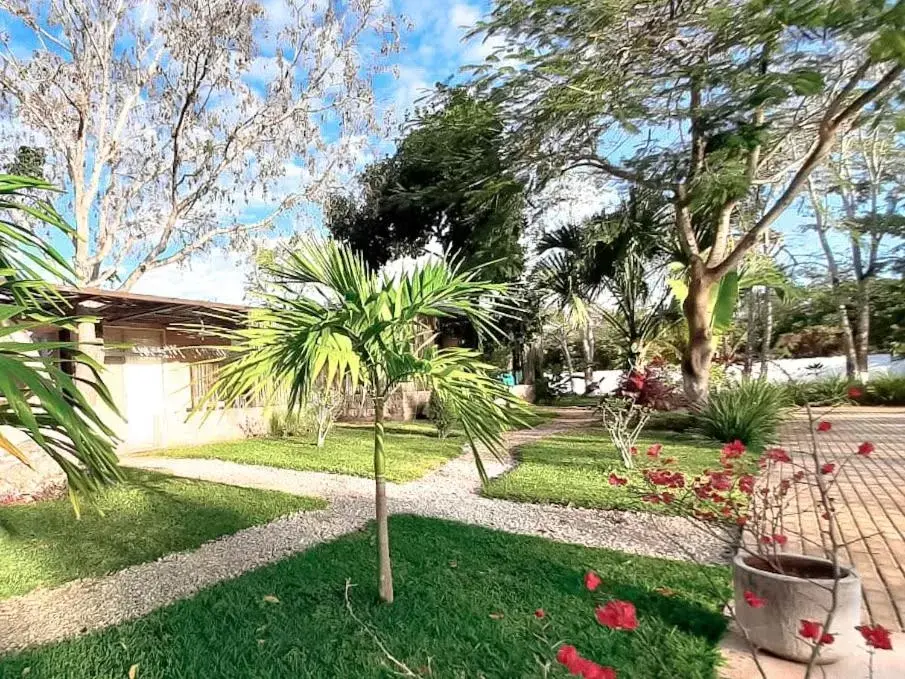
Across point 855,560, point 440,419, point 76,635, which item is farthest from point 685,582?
point 440,419

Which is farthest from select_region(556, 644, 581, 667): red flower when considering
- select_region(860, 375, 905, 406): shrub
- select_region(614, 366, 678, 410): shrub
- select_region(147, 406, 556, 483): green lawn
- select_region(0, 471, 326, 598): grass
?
select_region(860, 375, 905, 406): shrub

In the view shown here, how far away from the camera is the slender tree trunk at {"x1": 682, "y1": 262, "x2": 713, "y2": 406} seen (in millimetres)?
11711

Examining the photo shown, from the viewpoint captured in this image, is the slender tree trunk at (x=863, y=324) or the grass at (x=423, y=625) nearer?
the grass at (x=423, y=625)

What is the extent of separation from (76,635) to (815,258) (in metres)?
33.0

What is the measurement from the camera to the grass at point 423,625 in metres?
3.00

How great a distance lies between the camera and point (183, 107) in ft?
49.9

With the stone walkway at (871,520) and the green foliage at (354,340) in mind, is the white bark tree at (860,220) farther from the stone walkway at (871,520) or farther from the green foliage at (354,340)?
the green foliage at (354,340)

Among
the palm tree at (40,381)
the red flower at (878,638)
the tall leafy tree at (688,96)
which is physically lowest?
the red flower at (878,638)

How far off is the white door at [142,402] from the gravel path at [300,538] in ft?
11.3

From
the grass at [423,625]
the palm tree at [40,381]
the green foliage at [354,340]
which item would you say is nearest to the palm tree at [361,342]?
the green foliage at [354,340]

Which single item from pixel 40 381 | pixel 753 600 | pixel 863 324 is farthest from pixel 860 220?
pixel 40 381

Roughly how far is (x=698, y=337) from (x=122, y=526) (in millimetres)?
10583

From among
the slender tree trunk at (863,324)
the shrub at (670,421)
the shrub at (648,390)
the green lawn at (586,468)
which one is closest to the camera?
the green lawn at (586,468)

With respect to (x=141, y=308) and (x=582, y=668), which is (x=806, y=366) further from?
(x=582, y=668)
